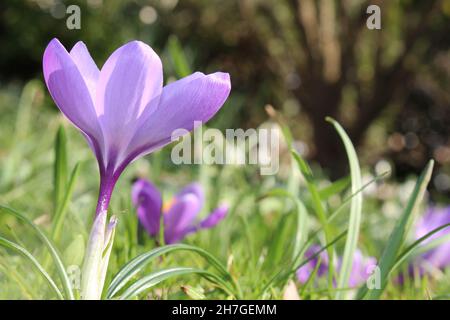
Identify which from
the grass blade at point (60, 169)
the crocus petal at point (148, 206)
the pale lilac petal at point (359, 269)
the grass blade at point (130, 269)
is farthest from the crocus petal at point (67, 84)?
the pale lilac petal at point (359, 269)

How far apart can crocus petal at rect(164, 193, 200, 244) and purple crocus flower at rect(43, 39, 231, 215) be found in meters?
0.41

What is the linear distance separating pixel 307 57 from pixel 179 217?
125 inches

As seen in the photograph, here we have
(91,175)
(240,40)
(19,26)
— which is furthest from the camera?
(240,40)

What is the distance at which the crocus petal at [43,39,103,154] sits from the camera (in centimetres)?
45

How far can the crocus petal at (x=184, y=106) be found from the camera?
0.46m

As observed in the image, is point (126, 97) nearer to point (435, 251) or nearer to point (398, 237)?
point (398, 237)

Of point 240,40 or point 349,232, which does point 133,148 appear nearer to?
point 349,232

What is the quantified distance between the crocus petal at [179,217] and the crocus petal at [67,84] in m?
0.43

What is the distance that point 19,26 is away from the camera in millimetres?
4219

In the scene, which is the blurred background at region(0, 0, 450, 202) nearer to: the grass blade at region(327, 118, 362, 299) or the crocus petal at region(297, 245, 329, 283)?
the crocus petal at region(297, 245, 329, 283)

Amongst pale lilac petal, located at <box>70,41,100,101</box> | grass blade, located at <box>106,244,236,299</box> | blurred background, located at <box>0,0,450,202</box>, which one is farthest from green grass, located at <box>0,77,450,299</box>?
blurred background, located at <box>0,0,450,202</box>

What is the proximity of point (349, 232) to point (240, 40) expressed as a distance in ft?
13.3

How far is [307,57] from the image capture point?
13.0ft
